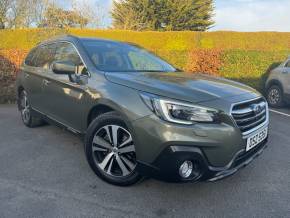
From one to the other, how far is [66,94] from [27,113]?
79.3 inches

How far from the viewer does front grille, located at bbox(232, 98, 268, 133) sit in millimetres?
3027

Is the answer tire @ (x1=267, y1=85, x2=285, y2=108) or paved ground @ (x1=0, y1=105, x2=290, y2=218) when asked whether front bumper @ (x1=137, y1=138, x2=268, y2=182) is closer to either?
paved ground @ (x1=0, y1=105, x2=290, y2=218)

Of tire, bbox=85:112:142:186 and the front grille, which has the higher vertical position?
the front grille

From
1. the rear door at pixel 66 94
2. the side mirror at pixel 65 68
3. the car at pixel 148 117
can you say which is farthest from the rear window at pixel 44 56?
the side mirror at pixel 65 68

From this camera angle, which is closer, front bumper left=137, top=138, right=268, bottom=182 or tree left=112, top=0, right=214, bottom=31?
front bumper left=137, top=138, right=268, bottom=182

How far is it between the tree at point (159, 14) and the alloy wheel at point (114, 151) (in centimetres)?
2493

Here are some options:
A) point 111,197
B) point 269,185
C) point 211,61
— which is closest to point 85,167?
point 111,197

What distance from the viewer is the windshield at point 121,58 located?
3.94 m

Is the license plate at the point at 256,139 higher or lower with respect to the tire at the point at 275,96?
higher

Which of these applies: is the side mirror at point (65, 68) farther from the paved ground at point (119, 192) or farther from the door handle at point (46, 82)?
the paved ground at point (119, 192)

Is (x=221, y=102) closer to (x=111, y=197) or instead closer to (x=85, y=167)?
(x=111, y=197)

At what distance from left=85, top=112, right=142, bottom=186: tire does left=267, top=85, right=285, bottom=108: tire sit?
22.1ft

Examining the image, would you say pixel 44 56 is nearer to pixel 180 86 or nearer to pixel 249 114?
pixel 180 86

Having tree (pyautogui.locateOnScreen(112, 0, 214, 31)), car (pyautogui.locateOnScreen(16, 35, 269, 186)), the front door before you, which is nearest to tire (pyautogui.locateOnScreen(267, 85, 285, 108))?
the front door
